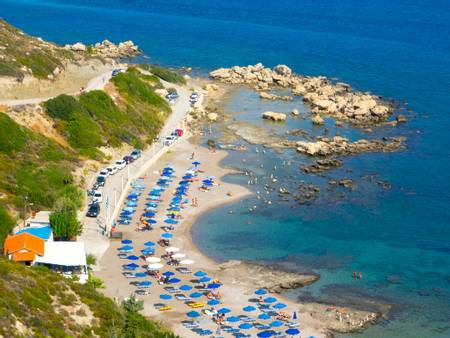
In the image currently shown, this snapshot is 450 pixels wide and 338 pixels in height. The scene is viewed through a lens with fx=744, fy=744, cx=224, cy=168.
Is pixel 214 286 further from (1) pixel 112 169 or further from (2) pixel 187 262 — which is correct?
(1) pixel 112 169

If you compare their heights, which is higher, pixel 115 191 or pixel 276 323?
pixel 115 191

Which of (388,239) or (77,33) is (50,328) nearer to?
(388,239)

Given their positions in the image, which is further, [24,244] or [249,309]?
[249,309]

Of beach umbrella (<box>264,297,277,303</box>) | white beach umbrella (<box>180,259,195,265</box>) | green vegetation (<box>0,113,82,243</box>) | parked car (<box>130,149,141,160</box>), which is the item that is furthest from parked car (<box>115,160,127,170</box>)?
beach umbrella (<box>264,297,277,303</box>)

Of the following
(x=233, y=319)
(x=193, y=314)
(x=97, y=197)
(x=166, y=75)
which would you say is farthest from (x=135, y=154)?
(x=166, y=75)

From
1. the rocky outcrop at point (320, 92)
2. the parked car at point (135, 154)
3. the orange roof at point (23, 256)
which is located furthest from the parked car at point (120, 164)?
the rocky outcrop at point (320, 92)

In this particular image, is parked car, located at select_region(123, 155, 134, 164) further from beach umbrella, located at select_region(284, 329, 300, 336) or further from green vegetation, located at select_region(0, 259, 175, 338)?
green vegetation, located at select_region(0, 259, 175, 338)

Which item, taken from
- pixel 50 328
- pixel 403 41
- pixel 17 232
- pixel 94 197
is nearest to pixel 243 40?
pixel 403 41
